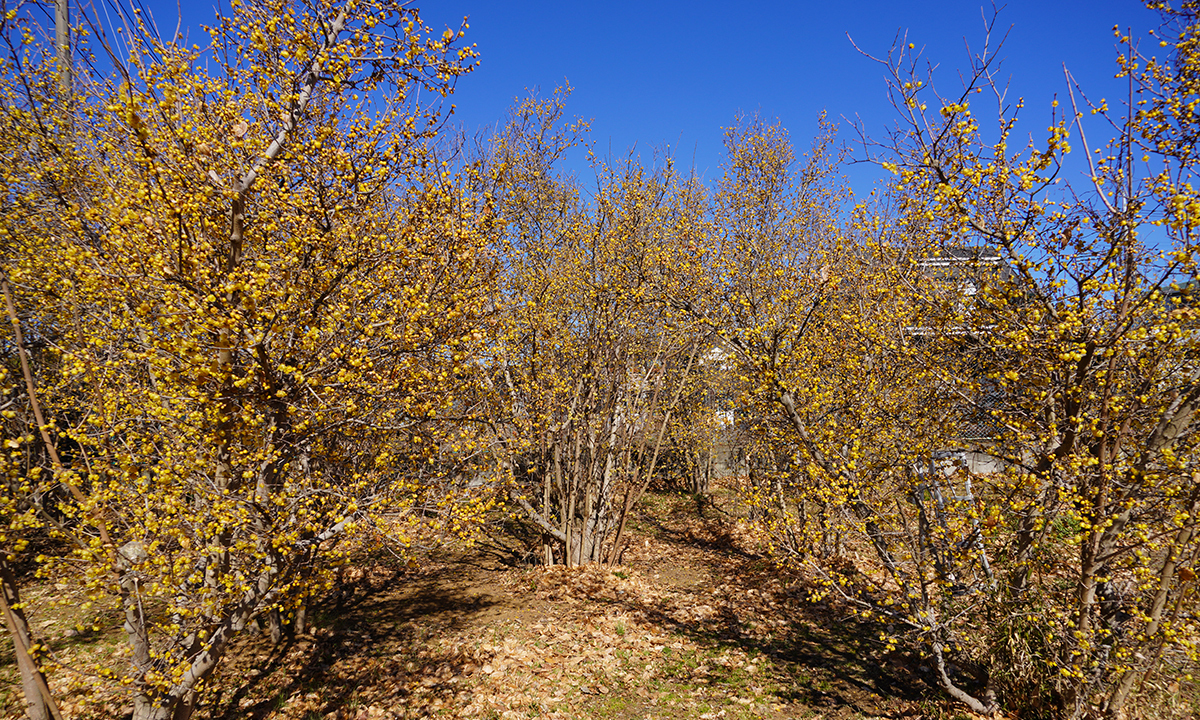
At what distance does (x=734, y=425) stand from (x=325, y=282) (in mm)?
12446

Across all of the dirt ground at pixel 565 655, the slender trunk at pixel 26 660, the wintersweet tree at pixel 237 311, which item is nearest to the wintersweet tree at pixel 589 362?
the dirt ground at pixel 565 655

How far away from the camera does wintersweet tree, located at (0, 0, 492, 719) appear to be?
4.07 metres

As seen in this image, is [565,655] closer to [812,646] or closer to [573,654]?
[573,654]

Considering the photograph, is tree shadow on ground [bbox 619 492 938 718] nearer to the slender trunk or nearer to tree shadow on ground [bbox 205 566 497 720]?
tree shadow on ground [bbox 205 566 497 720]

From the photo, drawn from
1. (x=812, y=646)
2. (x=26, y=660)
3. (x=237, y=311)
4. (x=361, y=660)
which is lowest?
(x=361, y=660)

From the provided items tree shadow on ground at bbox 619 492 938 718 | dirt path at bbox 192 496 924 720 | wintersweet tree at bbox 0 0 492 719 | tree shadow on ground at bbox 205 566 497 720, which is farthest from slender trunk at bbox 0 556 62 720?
tree shadow on ground at bbox 619 492 938 718

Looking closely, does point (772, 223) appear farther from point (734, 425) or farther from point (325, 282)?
point (325, 282)

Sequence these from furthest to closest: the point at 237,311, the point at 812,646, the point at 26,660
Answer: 1. the point at 812,646
2. the point at 237,311
3. the point at 26,660

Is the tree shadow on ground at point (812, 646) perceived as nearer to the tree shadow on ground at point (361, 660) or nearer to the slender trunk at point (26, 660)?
the tree shadow on ground at point (361, 660)

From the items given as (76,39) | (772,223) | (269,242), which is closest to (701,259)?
(772,223)

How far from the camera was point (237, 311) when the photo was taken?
398 centimetres

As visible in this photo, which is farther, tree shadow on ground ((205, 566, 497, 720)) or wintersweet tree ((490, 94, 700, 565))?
→ wintersweet tree ((490, 94, 700, 565))

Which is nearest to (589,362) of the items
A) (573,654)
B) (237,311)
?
(573,654)

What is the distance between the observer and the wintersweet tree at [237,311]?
4.07 m
